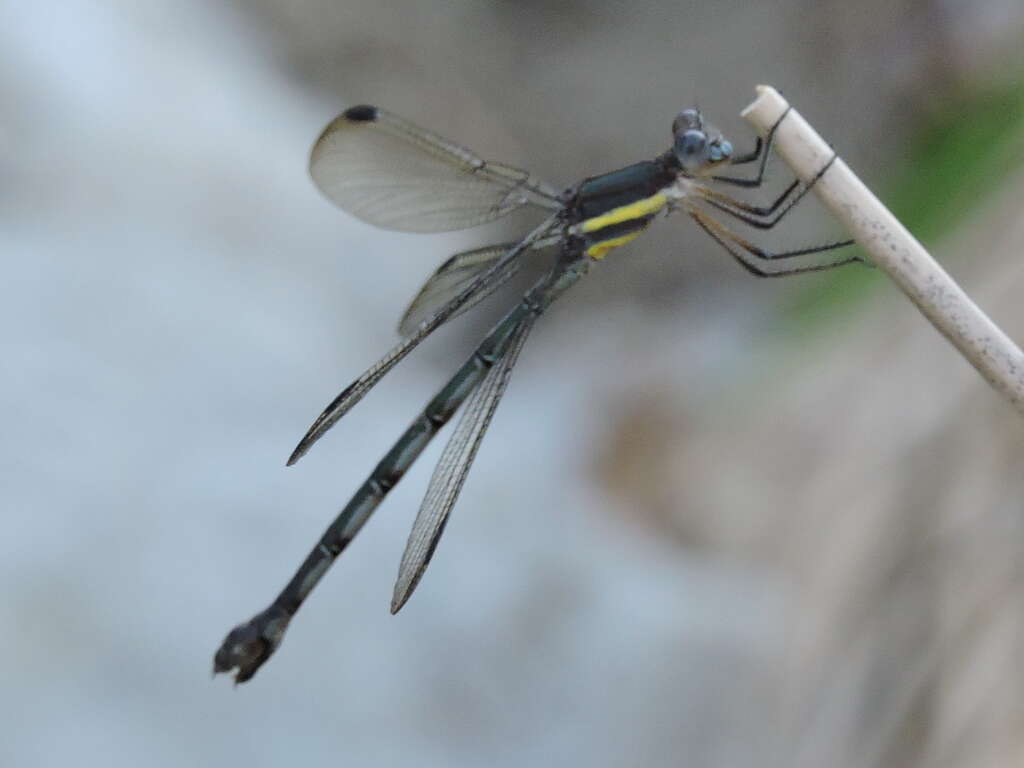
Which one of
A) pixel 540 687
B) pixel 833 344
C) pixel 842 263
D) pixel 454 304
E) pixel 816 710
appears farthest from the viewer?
pixel 833 344

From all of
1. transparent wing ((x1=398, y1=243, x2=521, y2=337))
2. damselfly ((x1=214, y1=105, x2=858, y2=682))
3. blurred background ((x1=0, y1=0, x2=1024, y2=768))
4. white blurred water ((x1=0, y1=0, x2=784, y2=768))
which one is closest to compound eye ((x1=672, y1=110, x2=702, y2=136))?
damselfly ((x1=214, y1=105, x2=858, y2=682))

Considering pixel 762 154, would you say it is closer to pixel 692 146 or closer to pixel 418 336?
pixel 692 146

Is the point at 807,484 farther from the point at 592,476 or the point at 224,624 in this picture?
the point at 224,624

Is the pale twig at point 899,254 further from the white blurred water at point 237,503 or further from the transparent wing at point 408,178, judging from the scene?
the white blurred water at point 237,503

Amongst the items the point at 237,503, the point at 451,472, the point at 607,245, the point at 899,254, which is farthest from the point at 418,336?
the point at 237,503

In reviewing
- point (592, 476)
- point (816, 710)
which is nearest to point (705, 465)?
point (592, 476)

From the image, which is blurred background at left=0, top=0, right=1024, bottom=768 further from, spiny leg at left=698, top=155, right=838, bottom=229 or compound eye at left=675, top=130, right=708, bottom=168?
compound eye at left=675, top=130, right=708, bottom=168

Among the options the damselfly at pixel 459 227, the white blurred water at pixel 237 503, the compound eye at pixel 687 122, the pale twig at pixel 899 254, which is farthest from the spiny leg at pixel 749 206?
the white blurred water at pixel 237 503
